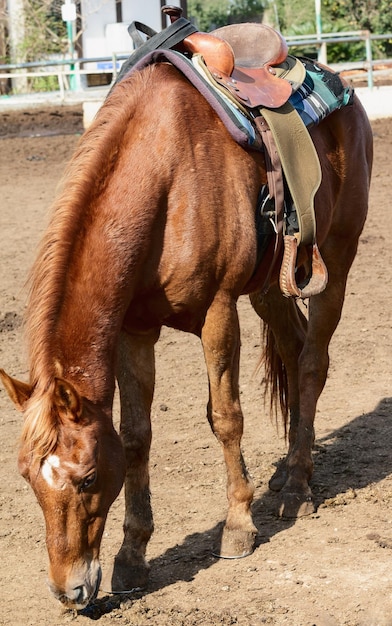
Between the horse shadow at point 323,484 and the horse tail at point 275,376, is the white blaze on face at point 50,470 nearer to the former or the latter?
the horse shadow at point 323,484

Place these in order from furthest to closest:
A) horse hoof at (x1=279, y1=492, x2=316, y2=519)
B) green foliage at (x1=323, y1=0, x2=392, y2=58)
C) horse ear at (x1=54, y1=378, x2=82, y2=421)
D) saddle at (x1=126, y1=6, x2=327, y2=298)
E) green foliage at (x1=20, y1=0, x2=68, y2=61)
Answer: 1. green foliage at (x1=323, y1=0, x2=392, y2=58)
2. green foliage at (x1=20, y1=0, x2=68, y2=61)
3. horse hoof at (x1=279, y1=492, x2=316, y2=519)
4. saddle at (x1=126, y1=6, x2=327, y2=298)
5. horse ear at (x1=54, y1=378, x2=82, y2=421)

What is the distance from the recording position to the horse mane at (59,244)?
2945 mm

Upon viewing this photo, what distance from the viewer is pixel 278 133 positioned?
3.94 m

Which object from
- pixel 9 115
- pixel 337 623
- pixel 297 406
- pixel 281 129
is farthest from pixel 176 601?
pixel 9 115

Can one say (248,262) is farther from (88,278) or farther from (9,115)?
(9,115)

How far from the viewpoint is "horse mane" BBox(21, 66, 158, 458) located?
2945mm

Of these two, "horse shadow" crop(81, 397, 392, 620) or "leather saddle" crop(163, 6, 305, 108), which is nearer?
"horse shadow" crop(81, 397, 392, 620)

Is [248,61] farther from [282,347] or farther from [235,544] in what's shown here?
[235,544]

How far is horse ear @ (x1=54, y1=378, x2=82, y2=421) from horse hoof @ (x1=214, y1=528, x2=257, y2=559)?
1118mm

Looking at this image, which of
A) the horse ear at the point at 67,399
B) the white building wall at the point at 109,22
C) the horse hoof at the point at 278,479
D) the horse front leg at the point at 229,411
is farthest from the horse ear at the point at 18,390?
the white building wall at the point at 109,22

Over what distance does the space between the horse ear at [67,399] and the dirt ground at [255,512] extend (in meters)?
0.57

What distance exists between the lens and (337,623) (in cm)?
322

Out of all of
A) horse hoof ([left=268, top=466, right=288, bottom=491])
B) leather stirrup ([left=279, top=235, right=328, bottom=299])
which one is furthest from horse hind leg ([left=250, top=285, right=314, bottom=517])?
leather stirrup ([left=279, top=235, right=328, bottom=299])

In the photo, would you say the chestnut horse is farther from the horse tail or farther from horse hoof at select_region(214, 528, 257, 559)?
the horse tail
